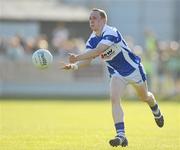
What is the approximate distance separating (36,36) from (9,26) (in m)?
1.29

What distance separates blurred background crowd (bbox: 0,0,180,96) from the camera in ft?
102

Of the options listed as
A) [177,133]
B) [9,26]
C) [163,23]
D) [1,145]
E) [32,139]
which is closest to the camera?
[1,145]

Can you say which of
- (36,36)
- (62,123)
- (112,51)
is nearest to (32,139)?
(112,51)

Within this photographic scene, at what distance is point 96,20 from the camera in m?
13.0

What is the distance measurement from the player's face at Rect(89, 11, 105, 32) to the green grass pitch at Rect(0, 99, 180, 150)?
2.01 m

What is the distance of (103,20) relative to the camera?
1298 centimetres

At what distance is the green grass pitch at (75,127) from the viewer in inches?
509

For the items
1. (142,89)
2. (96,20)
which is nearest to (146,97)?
(142,89)

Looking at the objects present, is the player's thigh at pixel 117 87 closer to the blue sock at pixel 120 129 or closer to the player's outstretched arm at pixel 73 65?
the blue sock at pixel 120 129

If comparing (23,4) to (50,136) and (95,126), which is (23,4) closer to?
(95,126)

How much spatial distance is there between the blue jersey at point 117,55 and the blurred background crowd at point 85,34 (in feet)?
53.6

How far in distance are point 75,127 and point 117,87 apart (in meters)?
4.15

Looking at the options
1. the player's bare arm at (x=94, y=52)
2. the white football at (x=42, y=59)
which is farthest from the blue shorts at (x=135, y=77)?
the white football at (x=42, y=59)

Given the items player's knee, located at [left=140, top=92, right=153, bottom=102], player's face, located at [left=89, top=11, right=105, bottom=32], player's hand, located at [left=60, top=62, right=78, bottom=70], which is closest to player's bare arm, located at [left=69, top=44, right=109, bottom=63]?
player's face, located at [left=89, top=11, right=105, bottom=32]
